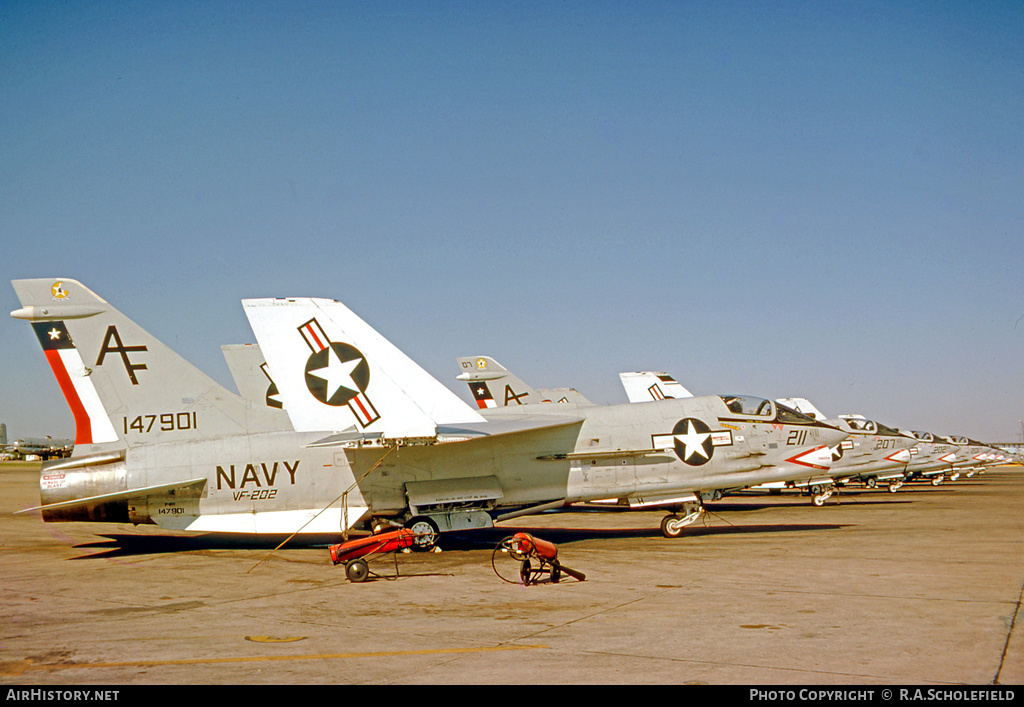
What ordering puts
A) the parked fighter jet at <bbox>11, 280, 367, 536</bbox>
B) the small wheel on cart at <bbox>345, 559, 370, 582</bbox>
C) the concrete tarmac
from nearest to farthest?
the concrete tarmac < the small wheel on cart at <bbox>345, 559, 370, 582</bbox> < the parked fighter jet at <bbox>11, 280, 367, 536</bbox>

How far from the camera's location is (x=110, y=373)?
16516mm

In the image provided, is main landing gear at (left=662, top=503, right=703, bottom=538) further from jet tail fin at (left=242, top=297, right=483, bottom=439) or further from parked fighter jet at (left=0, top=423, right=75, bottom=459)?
parked fighter jet at (left=0, top=423, right=75, bottom=459)

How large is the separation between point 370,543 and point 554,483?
5.35m

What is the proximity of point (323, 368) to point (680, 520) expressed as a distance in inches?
362

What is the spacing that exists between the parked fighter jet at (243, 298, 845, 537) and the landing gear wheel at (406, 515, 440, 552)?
0.20ft

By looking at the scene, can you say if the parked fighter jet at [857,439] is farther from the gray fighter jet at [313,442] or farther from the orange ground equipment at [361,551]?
the orange ground equipment at [361,551]

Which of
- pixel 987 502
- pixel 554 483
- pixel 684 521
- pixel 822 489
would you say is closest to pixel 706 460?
pixel 684 521

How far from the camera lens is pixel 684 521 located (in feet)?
61.2

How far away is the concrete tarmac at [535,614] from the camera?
6.76 m

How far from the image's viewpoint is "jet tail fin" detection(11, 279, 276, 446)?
1642 cm

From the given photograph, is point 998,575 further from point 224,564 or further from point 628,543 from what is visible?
point 224,564

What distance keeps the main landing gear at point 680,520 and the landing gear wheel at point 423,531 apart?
5.86 m

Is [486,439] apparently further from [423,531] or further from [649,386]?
[649,386]

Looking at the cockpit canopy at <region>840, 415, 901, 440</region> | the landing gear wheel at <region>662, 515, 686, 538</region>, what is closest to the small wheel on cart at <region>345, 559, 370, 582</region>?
the landing gear wheel at <region>662, 515, 686, 538</region>
